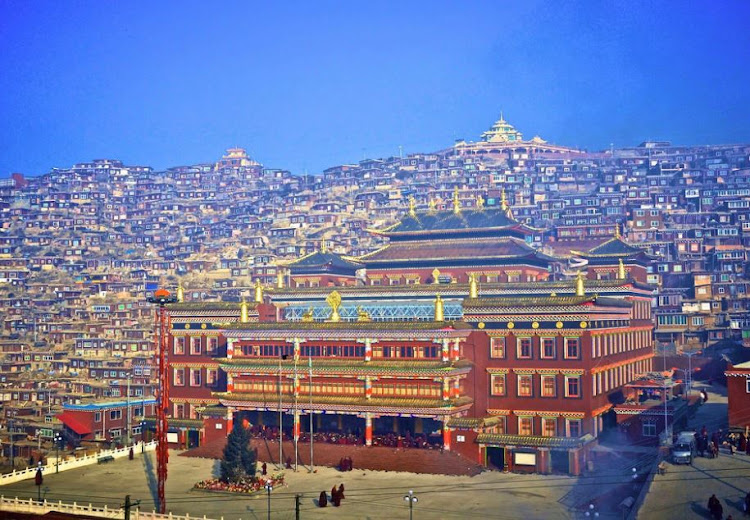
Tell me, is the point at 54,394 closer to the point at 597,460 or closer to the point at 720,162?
the point at 597,460

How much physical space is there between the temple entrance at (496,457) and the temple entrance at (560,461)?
10.3ft

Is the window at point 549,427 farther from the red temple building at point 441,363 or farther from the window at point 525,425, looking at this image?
the window at point 525,425

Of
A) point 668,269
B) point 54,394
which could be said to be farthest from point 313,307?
point 668,269

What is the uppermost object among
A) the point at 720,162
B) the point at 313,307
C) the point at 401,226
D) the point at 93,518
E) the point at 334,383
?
the point at 720,162

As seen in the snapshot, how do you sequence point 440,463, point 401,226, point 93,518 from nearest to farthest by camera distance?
point 93,518
point 440,463
point 401,226

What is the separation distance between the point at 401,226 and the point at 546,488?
1433 inches

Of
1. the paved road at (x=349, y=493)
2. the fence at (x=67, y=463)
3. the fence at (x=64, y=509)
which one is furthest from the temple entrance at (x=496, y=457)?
the fence at (x=67, y=463)

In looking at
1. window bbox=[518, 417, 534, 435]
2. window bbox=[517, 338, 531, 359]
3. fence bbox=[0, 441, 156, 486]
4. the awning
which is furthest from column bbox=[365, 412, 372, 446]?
the awning

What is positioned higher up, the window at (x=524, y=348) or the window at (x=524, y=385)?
the window at (x=524, y=348)

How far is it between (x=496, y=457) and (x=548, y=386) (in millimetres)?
5676

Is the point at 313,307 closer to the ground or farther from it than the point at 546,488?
farther from it

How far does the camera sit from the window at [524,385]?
2418 inches

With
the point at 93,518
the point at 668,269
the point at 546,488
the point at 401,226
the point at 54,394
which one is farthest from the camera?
the point at 668,269

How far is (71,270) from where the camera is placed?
165 meters
